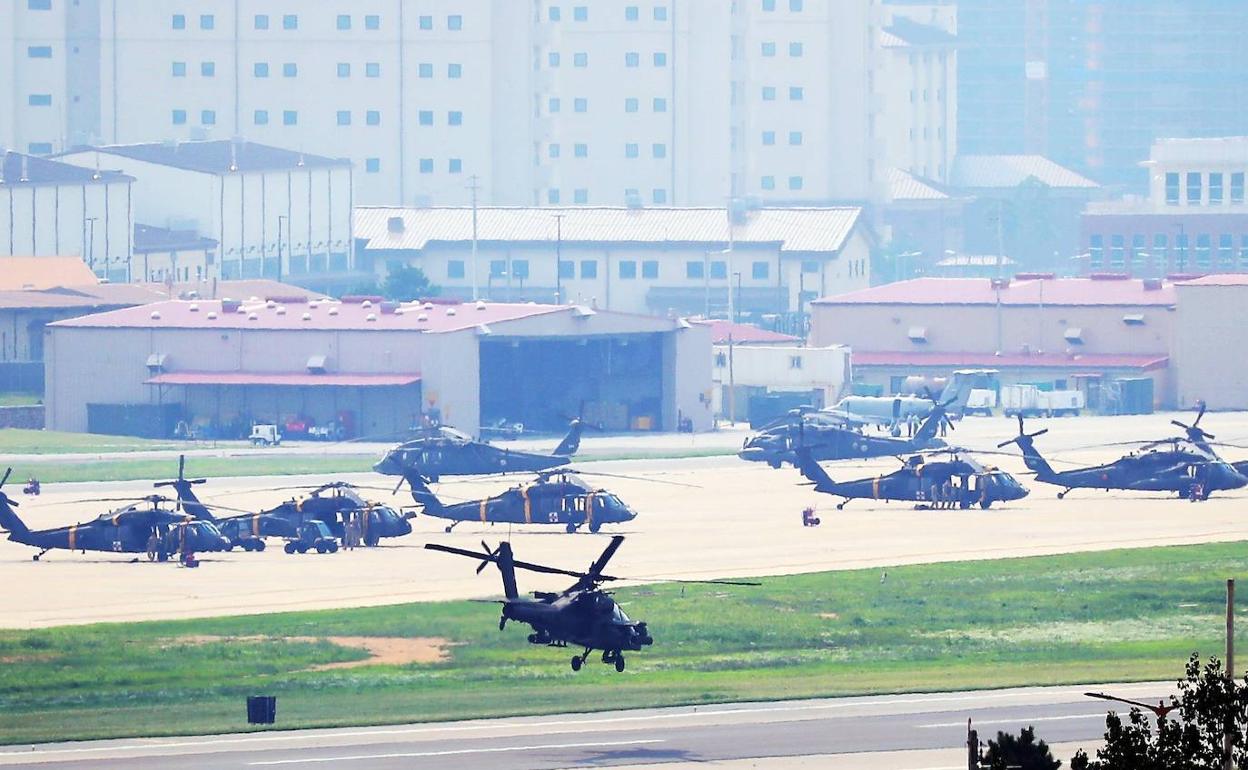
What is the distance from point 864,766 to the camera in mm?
55781

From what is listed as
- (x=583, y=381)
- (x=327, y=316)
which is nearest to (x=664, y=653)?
(x=327, y=316)

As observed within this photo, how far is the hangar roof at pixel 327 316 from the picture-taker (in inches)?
5684

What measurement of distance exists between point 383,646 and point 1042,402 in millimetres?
90571

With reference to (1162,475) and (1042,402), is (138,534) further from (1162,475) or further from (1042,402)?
(1042,402)

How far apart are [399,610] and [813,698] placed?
16.7 metres

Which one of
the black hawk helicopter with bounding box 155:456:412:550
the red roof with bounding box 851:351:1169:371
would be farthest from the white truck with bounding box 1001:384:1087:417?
the black hawk helicopter with bounding box 155:456:412:550

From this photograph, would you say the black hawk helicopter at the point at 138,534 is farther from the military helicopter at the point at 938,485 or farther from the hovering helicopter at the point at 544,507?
the military helicopter at the point at 938,485

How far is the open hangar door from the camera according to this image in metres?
151

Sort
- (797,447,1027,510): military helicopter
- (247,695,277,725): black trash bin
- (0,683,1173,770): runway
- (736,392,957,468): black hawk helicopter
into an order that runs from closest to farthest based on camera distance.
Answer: (0,683,1173,770): runway, (247,695,277,725): black trash bin, (797,447,1027,510): military helicopter, (736,392,957,468): black hawk helicopter

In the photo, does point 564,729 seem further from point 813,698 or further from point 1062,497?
point 1062,497

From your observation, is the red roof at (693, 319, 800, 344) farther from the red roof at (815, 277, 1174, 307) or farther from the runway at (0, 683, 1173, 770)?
the runway at (0, 683, 1173, 770)

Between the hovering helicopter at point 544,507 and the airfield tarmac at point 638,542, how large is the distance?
0.84 meters

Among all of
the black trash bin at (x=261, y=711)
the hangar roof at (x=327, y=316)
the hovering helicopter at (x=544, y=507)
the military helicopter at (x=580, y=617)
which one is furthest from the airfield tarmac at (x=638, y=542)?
the hangar roof at (x=327, y=316)

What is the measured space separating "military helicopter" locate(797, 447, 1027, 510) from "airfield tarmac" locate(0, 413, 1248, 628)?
2.29 ft
